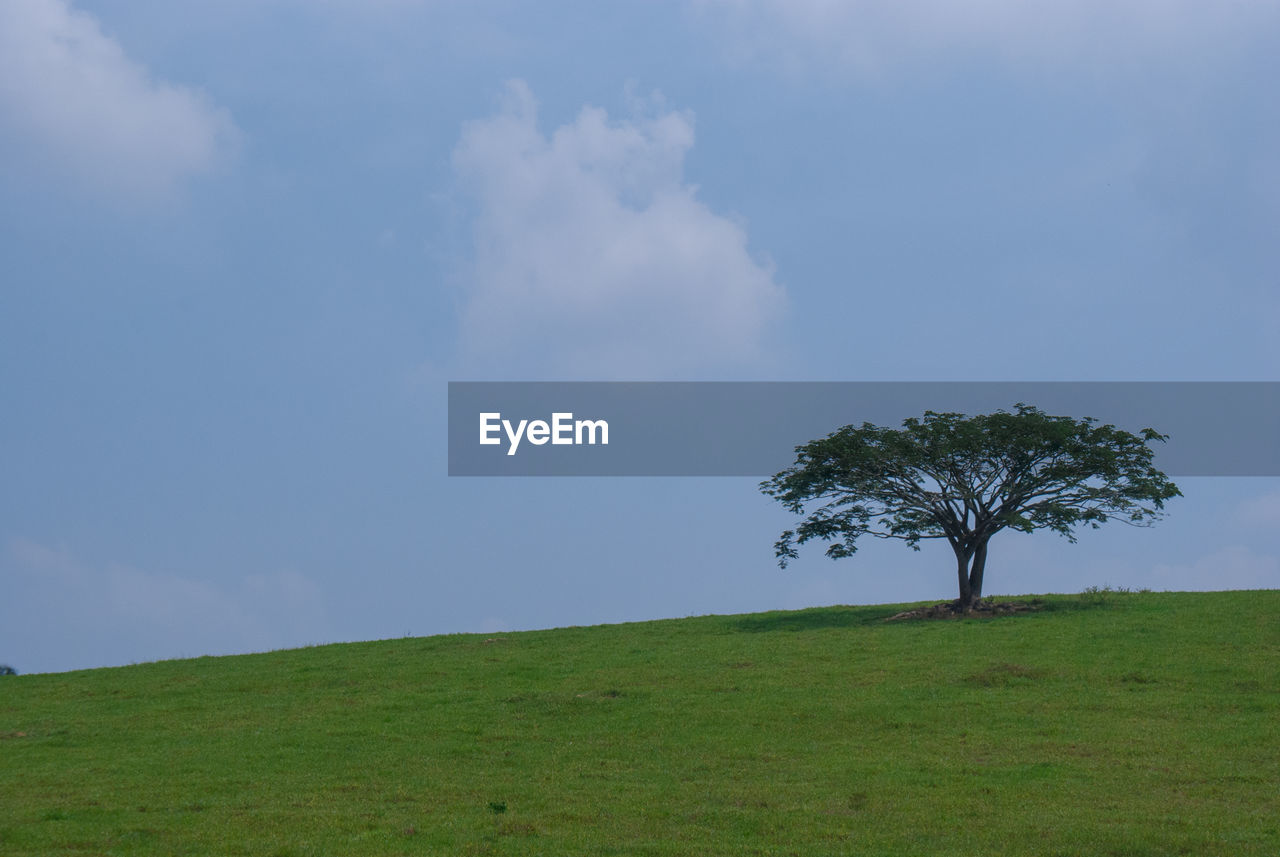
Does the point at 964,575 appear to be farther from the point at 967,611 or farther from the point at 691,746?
the point at 691,746

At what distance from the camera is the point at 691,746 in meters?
27.9

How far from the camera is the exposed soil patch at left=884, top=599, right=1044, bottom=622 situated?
1940 inches

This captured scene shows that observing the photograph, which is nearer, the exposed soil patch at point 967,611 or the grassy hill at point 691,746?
the grassy hill at point 691,746

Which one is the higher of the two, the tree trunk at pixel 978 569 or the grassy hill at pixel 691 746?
the tree trunk at pixel 978 569

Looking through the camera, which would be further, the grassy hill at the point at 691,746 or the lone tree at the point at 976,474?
the lone tree at the point at 976,474

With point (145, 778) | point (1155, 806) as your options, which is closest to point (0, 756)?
point (145, 778)

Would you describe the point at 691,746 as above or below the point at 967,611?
below

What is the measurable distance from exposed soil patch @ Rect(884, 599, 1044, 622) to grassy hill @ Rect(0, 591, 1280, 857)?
291 cm

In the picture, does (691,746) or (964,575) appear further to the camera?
(964,575)

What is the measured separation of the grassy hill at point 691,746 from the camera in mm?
20312

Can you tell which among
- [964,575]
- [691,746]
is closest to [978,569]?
[964,575]

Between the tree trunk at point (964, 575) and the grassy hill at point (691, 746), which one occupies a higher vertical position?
the tree trunk at point (964, 575)

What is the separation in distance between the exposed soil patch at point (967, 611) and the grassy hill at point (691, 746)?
2.91 meters

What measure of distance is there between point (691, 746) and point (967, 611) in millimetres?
25612
